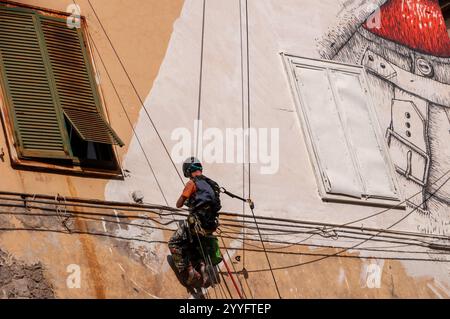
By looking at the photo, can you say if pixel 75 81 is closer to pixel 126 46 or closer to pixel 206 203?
pixel 126 46

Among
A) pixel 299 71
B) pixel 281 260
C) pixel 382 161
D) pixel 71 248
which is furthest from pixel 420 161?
pixel 71 248

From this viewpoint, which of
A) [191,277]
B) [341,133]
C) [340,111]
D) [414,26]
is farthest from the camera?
[414,26]

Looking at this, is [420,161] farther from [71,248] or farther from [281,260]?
[71,248]

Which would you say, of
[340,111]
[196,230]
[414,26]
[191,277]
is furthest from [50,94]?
[414,26]

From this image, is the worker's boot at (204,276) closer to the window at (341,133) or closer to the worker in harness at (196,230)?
the worker in harness at (196,230)

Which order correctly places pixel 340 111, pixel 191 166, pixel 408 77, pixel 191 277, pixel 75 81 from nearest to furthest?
pixel 191 277, pixel 191 166, pixel 75 81, pixel 340 111, pixel 408 77

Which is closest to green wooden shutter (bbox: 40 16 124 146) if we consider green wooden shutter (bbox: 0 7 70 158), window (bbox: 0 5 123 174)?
window (bbox: 0 5 123 174)
